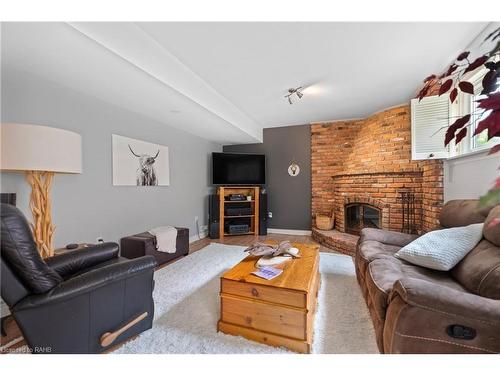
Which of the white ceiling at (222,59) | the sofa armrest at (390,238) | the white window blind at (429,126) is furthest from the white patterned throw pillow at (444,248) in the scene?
the white ceiling at (222,59)

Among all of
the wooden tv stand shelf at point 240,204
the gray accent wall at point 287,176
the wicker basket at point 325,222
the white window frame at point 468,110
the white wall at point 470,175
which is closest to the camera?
the white wall at point 470,175

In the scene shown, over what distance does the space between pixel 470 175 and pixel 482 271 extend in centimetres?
139

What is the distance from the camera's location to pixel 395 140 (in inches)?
136

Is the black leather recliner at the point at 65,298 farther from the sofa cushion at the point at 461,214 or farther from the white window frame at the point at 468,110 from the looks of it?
the white window frame at the point at 468,110

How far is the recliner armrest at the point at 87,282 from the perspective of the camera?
110cm

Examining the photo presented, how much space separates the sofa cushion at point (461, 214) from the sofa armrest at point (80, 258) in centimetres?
289

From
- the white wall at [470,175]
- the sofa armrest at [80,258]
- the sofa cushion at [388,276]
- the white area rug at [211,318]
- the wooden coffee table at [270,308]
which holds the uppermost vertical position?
the white wall at [470,175]

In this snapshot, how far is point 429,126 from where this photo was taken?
2619mm

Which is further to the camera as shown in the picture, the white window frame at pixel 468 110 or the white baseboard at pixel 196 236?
the white baseboard at pixel 196 236

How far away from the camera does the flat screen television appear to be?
473 cm

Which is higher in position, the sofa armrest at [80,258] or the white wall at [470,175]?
the white wall at [470,175]

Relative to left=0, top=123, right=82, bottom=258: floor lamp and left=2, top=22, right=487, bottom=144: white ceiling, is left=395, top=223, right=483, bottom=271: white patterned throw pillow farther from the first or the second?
left=0, top=123, right=82, bottom=258: floor lamp

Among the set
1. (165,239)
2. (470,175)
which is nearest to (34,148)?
(165,239)
